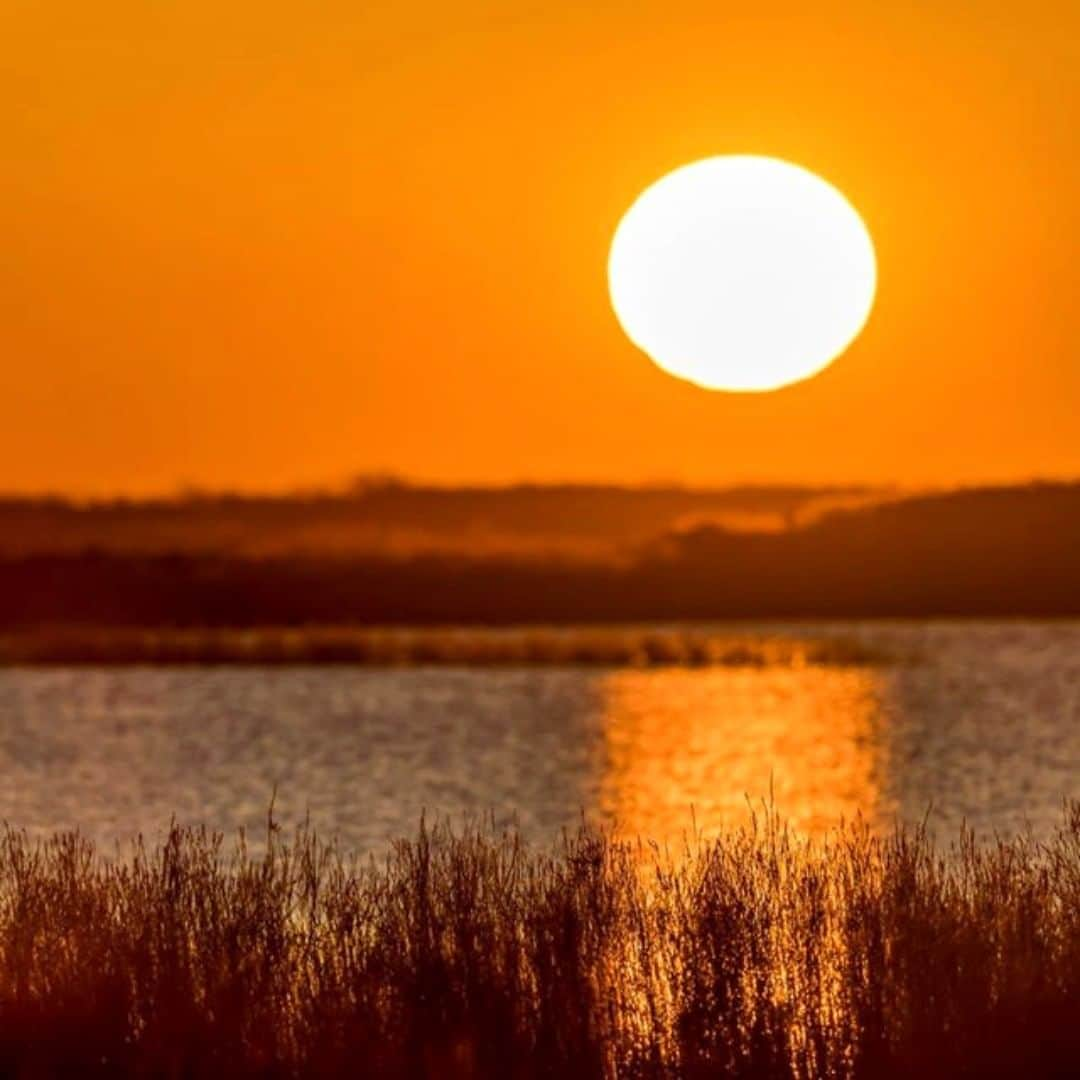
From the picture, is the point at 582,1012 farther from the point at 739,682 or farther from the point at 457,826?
the point at 739,682

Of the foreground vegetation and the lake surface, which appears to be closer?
the foreground vegetation

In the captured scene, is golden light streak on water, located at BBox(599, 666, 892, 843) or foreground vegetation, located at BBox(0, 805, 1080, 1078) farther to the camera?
golden light streak on water, located at BBox(599, 666, 892, 843)

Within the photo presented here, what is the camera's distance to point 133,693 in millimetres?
117688

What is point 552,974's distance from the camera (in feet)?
48.8

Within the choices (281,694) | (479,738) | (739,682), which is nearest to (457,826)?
(479,738)

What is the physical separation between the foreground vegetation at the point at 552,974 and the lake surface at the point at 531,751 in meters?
3.77

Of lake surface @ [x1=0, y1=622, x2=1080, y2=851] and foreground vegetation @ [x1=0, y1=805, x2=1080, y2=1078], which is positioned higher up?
lake surface @ [x1=0, y1=622, x2=1080, y2=851]

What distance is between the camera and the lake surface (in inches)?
1778

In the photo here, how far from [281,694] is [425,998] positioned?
100947 millimetres

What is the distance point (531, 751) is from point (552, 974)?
5575cm

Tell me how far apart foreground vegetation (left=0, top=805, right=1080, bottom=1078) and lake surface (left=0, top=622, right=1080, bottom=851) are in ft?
12.4

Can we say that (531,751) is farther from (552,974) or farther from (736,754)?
(552,974)

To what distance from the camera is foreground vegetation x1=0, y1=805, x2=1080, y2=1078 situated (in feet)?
46.2

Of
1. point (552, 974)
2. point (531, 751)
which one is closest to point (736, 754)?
point (531, 751)
